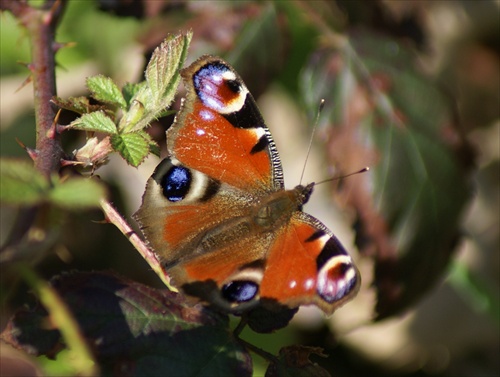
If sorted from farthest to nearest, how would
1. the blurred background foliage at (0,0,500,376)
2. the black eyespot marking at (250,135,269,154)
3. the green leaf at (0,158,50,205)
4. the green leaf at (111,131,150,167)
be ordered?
the blurred background foliage at (0,0,500,376) < the black eyespot marking at (250,135,269,154) < the green leaf at (111,131,150,167) < the green leaf at (0,158,50,205)

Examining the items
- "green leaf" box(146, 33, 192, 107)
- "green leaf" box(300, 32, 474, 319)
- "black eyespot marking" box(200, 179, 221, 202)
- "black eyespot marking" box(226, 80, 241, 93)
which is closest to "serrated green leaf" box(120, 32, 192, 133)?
"green leaf" box(146, 33, 192, 107)

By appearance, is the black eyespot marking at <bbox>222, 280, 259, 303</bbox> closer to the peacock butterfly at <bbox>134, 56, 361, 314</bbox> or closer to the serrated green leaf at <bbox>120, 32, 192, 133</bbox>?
the peacock butterfly at <bbox>134, 56, 361, 314</bbox>

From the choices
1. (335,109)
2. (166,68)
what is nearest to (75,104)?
(166,68)

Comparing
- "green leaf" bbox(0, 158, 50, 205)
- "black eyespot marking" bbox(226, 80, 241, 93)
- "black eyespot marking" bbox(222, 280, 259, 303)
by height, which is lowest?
"black eyespot marking" bbox(222, 280, 259, 303)

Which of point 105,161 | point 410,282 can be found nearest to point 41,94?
point 105,161

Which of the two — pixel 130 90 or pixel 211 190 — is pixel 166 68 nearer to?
pixel 130 90

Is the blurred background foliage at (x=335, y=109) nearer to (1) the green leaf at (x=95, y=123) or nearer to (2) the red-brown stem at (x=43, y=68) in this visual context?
(2) the red-brown stem at (x=43, y=68)

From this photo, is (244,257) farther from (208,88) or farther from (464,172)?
(464,172)

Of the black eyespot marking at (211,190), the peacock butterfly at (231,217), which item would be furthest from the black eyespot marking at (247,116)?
the black eyespot marking at (211,190)
